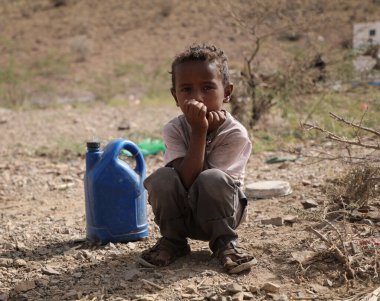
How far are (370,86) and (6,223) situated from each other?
475cm

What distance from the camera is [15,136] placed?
748 cm

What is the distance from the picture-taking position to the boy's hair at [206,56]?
258 centimetres

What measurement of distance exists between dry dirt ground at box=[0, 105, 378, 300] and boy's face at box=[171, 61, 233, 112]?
77 cm

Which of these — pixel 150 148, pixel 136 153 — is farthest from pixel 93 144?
pixel 150 148

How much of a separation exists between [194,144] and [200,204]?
280 mm

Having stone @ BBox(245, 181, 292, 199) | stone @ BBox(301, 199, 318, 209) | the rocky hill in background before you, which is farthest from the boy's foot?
the rocky hill in background

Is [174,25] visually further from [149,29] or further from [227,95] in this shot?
[227,95]

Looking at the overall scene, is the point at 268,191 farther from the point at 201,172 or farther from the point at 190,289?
the point at 190,289

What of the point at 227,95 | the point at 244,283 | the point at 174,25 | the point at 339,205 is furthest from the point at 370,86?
the point at 174,25

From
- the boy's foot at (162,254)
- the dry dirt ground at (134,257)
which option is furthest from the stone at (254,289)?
the boy's foot at (162,254)

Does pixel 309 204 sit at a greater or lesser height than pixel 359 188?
lesser

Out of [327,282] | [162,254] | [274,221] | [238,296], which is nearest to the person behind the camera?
[238,296]

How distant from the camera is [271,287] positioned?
2293mm

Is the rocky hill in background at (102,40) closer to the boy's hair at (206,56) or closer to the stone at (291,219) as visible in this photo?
the stone at (291,219)
